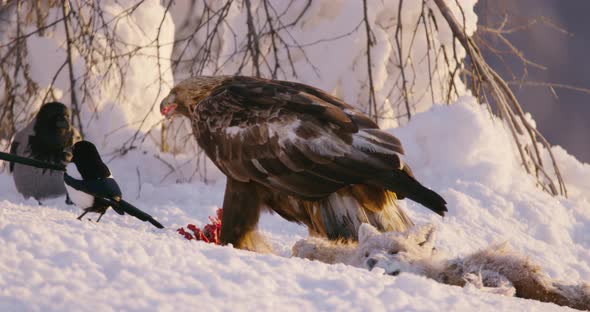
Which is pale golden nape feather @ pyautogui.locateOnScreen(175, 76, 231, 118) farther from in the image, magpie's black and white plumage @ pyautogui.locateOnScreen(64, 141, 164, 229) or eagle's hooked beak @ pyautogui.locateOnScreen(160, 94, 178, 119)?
magpie's black and white plumage @ pyautogui.locateOnScreen(64, 141, 164, 229)

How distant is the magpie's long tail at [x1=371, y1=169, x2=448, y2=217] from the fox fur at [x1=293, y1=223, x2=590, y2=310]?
53 cm

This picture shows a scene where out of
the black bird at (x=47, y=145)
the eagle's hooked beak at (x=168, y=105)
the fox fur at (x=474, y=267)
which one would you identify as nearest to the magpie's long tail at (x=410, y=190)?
the fox fur at (x=474, y=267)

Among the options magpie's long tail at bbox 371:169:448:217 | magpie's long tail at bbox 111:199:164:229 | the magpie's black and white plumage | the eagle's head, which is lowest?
magpie's long tail at bbox 111:199:164:229

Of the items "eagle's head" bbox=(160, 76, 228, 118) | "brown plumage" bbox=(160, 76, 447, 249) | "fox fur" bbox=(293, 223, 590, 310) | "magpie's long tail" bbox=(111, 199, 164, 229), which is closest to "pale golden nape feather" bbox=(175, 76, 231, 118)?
"eagle's head" bbox=(160, 76, 228, 118)

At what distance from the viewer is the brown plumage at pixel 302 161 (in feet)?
11.8

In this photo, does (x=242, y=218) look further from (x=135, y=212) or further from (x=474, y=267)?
(x=474, y=267)

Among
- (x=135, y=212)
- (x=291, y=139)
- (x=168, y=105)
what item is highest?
(x=168, y=105)

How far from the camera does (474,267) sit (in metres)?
2.76

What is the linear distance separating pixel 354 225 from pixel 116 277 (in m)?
1.83

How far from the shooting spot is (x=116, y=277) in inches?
76.8

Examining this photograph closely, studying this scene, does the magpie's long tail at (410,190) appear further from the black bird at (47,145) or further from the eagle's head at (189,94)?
the black bird at (47,145)

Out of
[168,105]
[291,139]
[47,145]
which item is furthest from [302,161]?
[47,145]

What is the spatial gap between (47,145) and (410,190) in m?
2.68

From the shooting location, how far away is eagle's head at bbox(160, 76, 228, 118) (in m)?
4.23
